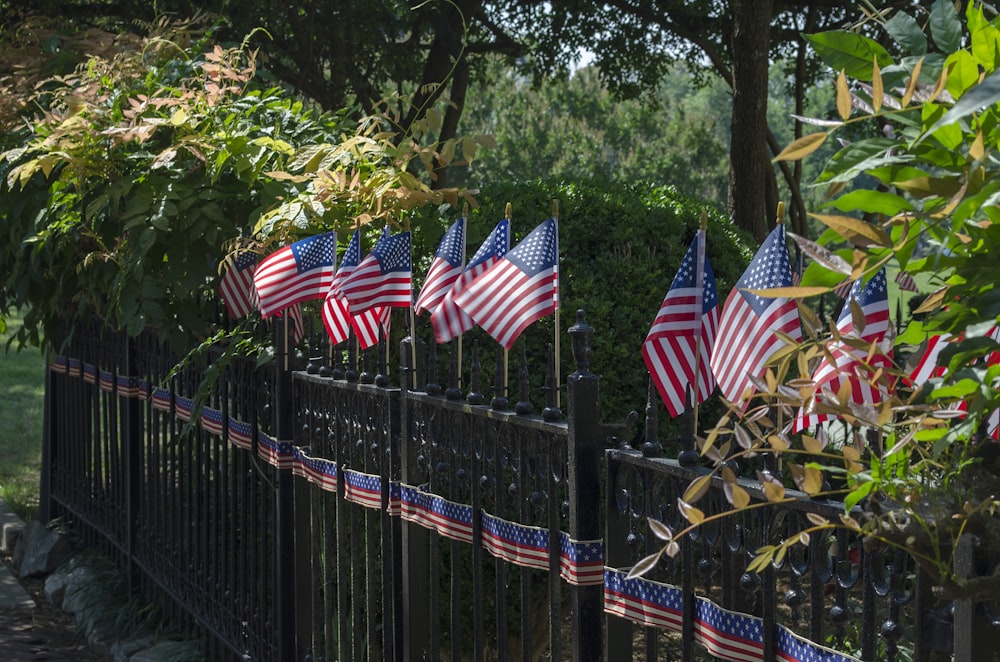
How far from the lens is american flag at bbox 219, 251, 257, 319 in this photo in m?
5.55

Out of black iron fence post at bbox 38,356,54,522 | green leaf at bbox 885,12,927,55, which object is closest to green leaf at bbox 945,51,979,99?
green leaf at bbox 885,12,927,55

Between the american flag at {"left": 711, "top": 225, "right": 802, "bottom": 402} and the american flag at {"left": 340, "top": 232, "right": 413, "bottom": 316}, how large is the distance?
1.66 metres

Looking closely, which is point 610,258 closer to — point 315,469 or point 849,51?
point 315,469

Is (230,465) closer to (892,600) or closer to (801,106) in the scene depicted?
(892,600)

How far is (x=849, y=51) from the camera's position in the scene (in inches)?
78.2

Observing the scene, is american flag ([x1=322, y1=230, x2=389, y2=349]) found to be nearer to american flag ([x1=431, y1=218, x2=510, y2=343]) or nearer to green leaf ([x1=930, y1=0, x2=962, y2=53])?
american flag ([x1=431, y1=218, x2=510, y2=343])

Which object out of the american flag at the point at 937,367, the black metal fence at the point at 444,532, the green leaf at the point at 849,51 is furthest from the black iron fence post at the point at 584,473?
the green leaf at the point at 849,51

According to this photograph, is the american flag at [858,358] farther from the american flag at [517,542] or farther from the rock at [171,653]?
the rock at [171,653]

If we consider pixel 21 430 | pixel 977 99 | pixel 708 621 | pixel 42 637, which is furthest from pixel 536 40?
pixel 977 99

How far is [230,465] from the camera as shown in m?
6.30

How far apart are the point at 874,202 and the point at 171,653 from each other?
5.30 m

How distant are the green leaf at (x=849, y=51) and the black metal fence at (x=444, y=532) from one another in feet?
2.77

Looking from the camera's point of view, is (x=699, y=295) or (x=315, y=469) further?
(x=315, y=469)

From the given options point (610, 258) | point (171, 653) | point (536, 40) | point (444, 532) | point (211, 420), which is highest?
point (536, 40)
